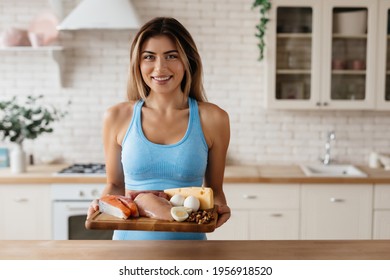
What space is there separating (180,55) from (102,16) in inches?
82.6

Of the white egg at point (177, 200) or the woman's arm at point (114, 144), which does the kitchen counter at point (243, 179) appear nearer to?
the woman's arm at point (114, 144)

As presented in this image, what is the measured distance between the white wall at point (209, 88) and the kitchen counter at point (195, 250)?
255 centimetres

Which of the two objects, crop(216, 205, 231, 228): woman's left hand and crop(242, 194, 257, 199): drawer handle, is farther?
crop(242, 194, 257, 199): drawer handle

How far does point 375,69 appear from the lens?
3.77 metres

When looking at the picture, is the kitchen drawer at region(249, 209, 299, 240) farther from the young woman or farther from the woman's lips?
the woman's lips

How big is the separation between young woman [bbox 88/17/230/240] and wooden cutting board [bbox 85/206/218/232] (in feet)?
0.37

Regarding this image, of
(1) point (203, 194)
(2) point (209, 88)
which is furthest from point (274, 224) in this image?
(1) point (203, 194)

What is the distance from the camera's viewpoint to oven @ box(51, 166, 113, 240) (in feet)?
11.5

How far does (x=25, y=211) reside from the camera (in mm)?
3553

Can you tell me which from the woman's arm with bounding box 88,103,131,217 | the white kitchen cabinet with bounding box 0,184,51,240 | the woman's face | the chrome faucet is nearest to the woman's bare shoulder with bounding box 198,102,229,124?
the woman's face

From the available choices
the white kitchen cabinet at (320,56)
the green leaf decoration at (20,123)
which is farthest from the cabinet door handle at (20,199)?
the white kitchen cabinet at (320,56)

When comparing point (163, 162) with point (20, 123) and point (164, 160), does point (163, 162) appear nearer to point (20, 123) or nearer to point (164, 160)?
point (164, 160)
